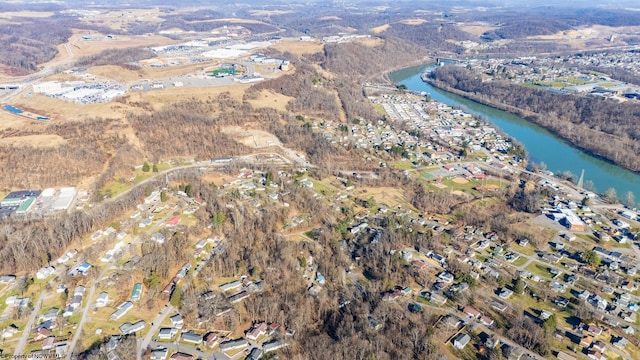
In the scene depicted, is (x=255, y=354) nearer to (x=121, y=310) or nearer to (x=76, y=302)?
(x=121, y=310)

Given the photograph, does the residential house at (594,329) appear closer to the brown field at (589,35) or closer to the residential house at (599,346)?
the residential house at (599,346)

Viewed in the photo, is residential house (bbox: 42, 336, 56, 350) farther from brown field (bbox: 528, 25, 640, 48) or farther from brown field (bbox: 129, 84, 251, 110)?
brown field (bbox: 528, 25, 640, 48)

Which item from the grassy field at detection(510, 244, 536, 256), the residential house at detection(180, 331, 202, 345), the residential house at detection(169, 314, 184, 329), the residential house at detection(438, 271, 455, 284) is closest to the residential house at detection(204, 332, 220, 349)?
the residential house at detection(180, 331, 202, 345)

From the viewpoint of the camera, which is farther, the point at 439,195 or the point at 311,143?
the point at 311,143

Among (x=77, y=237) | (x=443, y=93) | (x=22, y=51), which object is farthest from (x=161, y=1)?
(x=77, y=237)

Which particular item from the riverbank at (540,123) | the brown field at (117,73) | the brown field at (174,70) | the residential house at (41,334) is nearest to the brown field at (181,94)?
the brown field at (117,73)

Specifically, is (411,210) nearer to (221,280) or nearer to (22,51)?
(221,280)
